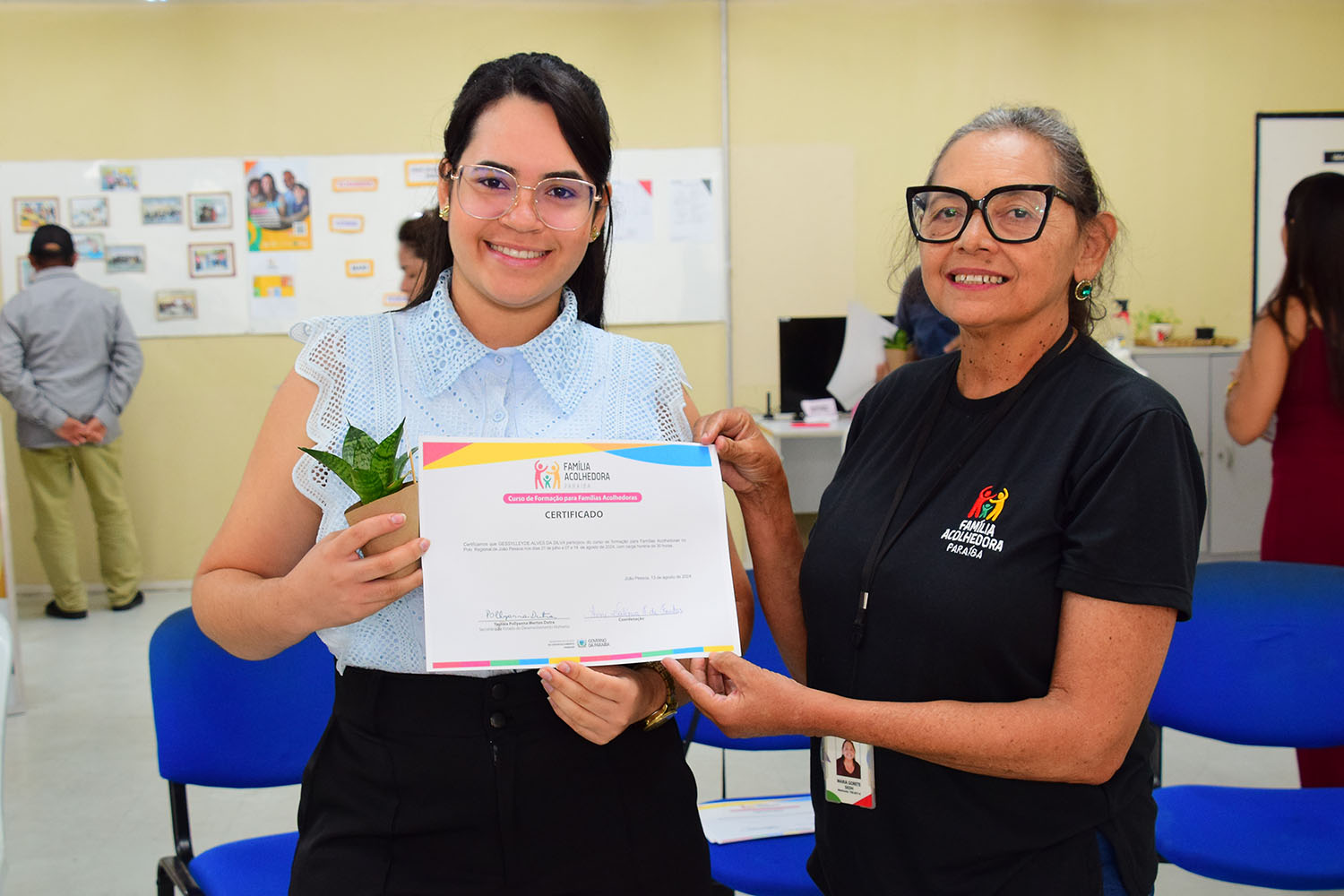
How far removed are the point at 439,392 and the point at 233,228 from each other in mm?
5689

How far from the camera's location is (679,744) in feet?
4.69

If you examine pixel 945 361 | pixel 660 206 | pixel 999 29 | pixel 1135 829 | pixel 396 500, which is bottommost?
pixel 1135 829

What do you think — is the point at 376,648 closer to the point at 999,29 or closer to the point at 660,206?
the point at 660,206

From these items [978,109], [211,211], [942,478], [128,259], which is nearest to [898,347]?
[978,109]

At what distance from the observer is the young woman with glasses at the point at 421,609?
127cm

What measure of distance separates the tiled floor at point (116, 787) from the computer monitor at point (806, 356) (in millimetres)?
2322

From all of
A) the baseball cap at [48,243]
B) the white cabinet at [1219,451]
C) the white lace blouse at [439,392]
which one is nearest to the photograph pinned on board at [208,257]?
the baseball cap at [48,243]

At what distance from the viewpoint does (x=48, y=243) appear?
5.77m

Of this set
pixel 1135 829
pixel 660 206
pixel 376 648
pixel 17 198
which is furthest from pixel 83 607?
pixel 1135 829

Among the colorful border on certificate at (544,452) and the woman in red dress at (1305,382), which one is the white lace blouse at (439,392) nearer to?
the colorful border on certificate at (544,452)

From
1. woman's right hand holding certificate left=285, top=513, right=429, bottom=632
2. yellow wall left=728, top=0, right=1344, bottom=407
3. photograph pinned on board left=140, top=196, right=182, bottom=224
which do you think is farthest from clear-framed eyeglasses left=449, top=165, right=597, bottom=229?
photograph pinned on board left=140, top=196, right=182, bottom=224

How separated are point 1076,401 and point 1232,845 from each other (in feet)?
4.20

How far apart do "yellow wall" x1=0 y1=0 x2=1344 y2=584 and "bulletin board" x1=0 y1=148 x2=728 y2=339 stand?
0.42ft

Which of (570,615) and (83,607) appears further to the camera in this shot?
(83,607)
